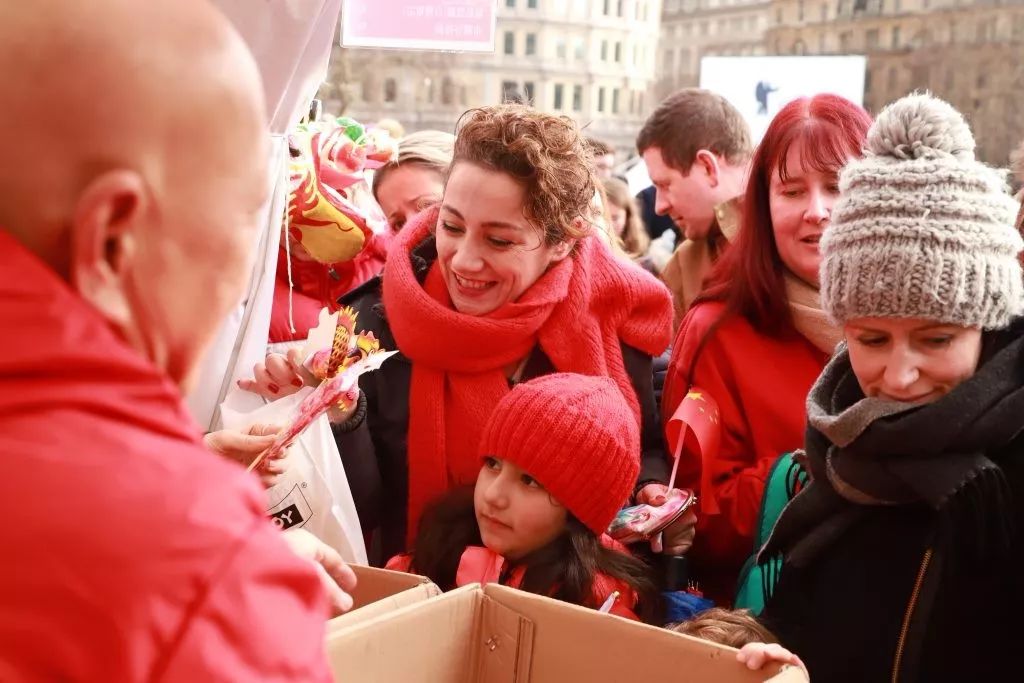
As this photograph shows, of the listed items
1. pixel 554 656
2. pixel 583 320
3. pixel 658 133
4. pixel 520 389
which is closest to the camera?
pixel 554 656

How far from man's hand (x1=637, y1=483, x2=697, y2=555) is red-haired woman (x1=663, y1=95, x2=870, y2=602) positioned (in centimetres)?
6

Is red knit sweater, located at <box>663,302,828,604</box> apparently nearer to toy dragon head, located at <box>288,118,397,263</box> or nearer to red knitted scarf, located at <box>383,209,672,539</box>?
red knitted scarf, located at <box>383,209,672,539</box>

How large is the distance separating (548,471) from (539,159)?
1.98ft

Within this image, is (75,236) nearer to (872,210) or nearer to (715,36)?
(872,210)

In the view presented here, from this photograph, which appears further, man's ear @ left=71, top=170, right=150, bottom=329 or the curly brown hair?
the curly brown hair

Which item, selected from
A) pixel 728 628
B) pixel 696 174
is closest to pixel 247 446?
pixel 728 628

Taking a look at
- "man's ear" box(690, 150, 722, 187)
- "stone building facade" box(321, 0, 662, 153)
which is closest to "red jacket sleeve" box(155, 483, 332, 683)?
"man's ear" box(690, 150, 722, 187)

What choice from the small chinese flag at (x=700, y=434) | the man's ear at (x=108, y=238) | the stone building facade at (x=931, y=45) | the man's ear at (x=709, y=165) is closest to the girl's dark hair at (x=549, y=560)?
the small chinese flag at (x=700, y=434)

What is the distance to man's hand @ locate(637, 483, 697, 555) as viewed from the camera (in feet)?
7.03

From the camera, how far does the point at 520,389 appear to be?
2.03 meters

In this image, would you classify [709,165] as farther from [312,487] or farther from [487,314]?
[312,487]

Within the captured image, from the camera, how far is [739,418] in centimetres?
230

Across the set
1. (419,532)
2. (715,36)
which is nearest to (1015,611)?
(419,532)

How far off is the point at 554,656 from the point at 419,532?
53 centimetres
